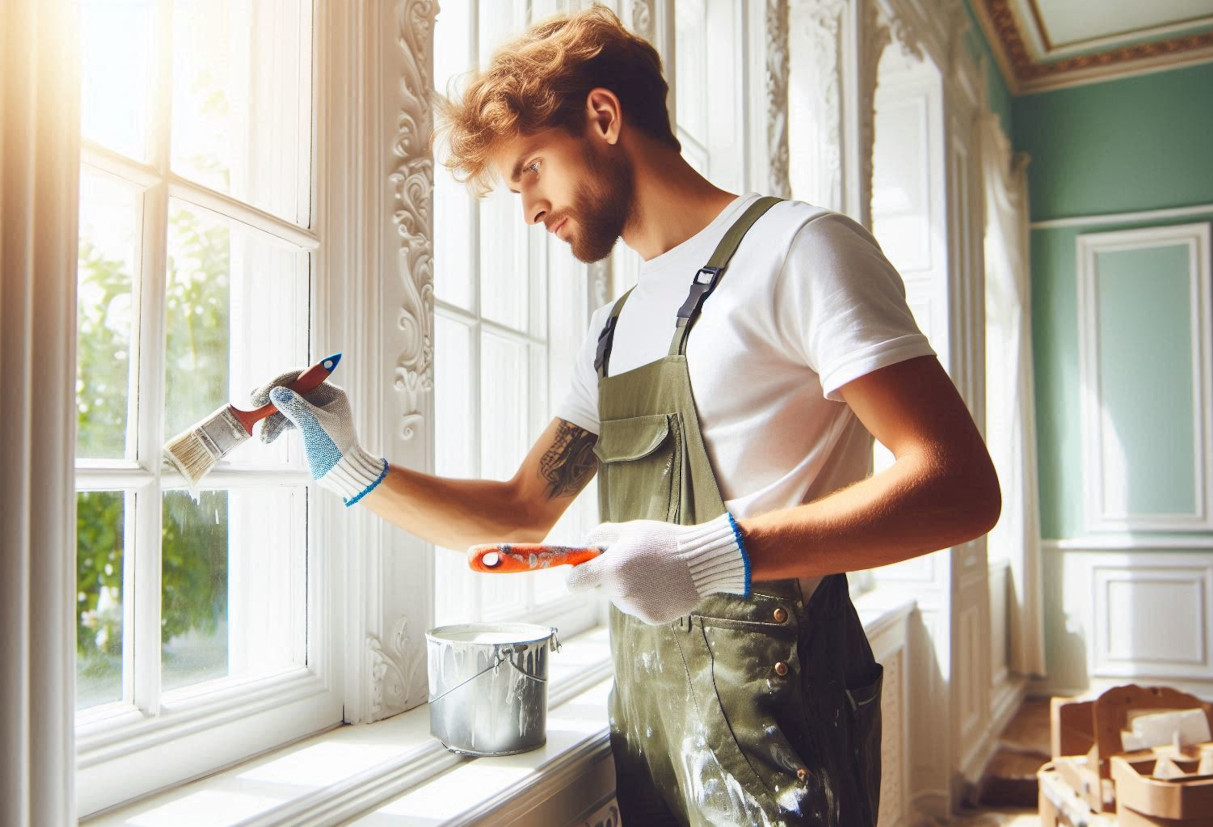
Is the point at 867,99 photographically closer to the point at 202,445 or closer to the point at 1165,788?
the point at 1165,788

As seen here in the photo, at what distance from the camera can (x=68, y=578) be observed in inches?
28.4

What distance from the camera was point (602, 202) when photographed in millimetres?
1325

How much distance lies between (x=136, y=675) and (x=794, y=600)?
31.1 inches

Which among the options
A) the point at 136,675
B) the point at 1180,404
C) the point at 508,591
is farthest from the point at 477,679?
the point at 1180,404

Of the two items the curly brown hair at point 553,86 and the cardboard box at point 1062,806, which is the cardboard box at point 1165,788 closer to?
the cardboard box at point 1062,806

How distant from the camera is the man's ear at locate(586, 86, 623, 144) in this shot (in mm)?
1291

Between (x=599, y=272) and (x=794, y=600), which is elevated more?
(x=599, y=272)

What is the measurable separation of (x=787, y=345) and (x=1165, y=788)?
4.64 feet

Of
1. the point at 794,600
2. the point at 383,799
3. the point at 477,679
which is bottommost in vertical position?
the point at 383,799

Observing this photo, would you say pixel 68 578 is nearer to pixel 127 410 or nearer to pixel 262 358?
pixel 127 410

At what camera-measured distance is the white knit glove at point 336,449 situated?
116 centimetres

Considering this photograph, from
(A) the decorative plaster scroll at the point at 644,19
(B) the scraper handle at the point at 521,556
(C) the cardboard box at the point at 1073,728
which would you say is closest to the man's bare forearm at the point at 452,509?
(B) the scraper handle at the point at 521,556

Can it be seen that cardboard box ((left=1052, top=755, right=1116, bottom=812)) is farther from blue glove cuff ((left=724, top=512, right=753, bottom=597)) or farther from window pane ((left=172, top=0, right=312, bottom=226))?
window pane ((left=172, top=0, right=312, bottom=226))

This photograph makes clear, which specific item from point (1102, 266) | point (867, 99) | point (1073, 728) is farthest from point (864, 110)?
point (1102, 266)
